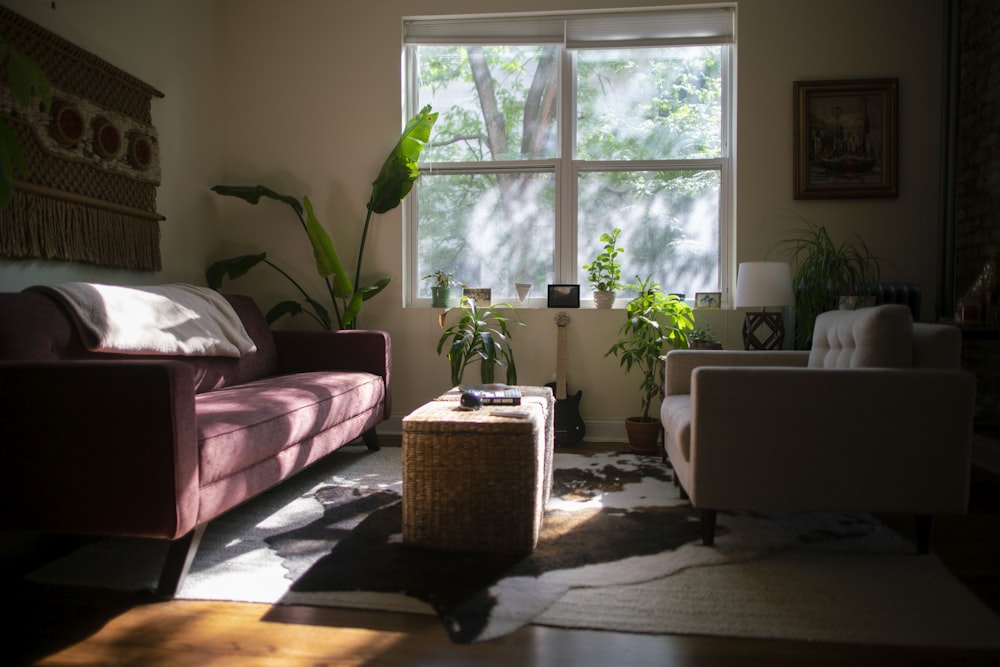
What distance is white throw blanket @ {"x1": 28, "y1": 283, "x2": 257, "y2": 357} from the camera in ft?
7.53

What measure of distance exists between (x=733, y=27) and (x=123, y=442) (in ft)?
12.9

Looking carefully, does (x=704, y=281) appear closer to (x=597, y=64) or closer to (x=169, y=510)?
(x=597, y=64)

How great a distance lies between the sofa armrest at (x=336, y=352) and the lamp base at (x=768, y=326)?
78.1 inches

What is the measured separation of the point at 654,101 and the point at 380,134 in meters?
1.74

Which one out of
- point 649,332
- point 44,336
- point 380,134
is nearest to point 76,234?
point 44,336

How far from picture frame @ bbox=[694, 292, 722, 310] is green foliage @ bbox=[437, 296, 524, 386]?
1.09 m

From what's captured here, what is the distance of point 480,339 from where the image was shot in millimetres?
3705

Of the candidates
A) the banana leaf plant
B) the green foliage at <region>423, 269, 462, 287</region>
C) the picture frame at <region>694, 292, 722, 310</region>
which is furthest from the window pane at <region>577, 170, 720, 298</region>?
the banana leaf plant

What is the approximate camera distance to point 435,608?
1.67 metres

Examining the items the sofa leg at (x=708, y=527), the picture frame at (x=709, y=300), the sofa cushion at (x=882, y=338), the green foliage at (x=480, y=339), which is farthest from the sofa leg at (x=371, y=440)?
the sofa cushion at (x=882, y=338)

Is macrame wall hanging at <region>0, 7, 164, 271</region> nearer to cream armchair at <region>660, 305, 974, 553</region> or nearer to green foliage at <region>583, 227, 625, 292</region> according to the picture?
green foliage at <region>583, 227, 625, 292</region>

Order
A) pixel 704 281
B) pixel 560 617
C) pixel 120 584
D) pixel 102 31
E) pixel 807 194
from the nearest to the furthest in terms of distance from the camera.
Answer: pixel 560 617
pixel 120 584
pixel 102 31
pixel 807 194
pixel 704 281

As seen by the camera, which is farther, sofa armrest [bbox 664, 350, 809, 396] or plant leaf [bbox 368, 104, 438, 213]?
plant leaf [bbox 368, 104, 438, 213]

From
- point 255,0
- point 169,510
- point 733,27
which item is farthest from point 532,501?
point 255,0
